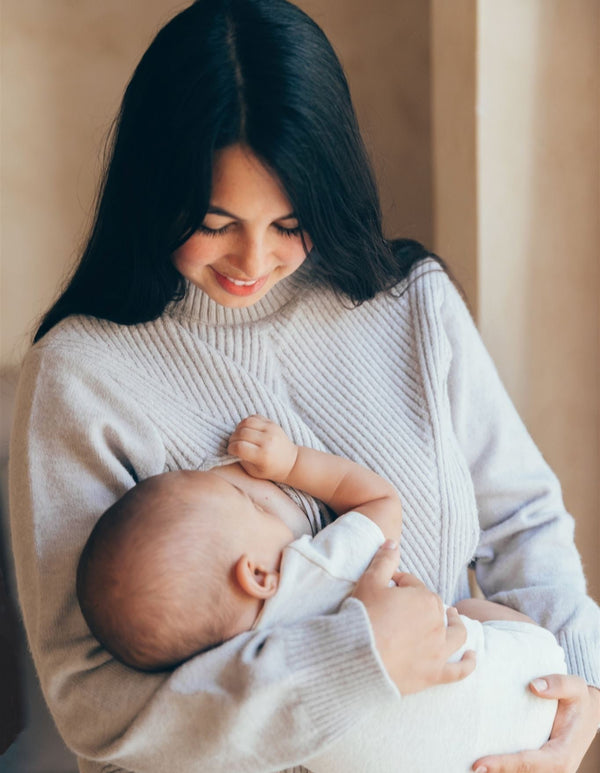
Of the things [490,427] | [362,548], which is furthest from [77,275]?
[490,427]

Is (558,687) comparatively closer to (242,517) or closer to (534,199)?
(242,517)

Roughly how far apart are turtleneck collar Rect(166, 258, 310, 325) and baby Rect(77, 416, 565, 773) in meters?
0.26

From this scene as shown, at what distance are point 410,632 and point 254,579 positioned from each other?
212 millimetres

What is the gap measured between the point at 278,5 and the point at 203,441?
653 mm

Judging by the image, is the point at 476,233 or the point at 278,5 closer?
the point at 278,5

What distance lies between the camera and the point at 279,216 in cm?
123

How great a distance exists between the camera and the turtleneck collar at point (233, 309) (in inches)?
55.7

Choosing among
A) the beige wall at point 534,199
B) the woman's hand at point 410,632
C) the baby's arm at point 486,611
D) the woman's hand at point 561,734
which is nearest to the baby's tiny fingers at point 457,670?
the woman's hand at point 410,632

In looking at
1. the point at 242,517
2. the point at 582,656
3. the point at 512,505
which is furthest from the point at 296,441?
the point at 582,656

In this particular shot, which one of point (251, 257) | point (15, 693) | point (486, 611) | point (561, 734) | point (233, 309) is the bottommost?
point (15, 693)

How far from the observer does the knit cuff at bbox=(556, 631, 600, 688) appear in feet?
4.67

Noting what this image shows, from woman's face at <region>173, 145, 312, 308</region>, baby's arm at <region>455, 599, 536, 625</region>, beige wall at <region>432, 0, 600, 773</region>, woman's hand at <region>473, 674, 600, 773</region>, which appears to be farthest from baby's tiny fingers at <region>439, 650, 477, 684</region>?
beige wall at <region>432, 0, 600, 773</region>

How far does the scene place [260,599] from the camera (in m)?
1.15

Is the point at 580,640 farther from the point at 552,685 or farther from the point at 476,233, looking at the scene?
the point at 476,233
